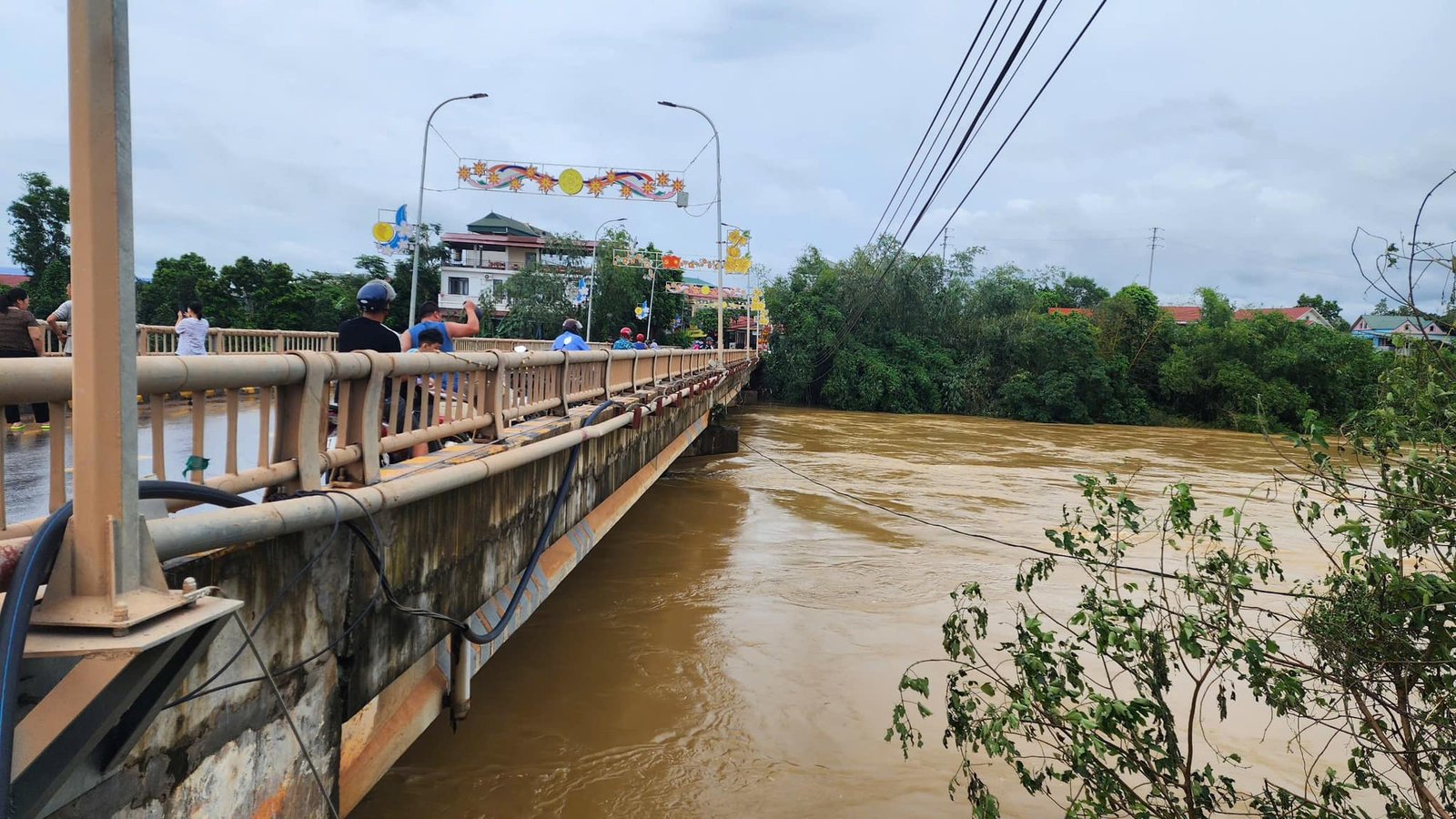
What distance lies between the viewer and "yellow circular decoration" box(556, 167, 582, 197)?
1912 centimetres

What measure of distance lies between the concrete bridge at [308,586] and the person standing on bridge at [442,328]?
0.66 metres

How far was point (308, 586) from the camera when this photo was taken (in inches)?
133

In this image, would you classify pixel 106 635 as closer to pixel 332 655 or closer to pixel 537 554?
pixel 332 655

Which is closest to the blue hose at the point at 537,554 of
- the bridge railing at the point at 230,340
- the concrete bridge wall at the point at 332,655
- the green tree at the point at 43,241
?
the concrete bridge wall at the point at 332,655

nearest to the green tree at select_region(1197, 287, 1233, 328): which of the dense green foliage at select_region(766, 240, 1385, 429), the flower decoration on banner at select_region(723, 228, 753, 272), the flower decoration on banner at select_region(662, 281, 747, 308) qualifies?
the dense green foliage at select_region(766, 240, 1385, 429)

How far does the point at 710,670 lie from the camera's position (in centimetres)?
779

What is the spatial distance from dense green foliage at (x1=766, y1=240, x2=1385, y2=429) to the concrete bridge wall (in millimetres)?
38567

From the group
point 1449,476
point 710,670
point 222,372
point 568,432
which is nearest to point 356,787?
point 222,372

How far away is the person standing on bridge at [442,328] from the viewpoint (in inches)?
264

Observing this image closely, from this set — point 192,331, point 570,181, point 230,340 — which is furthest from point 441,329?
point 570,181

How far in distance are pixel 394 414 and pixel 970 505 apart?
14231 mm

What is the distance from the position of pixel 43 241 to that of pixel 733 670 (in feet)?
135

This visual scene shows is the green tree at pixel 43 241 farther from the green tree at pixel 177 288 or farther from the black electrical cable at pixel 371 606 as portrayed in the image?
the black electrical cable at pixel 371 606

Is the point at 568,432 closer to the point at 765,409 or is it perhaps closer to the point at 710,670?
the point at 710,670
